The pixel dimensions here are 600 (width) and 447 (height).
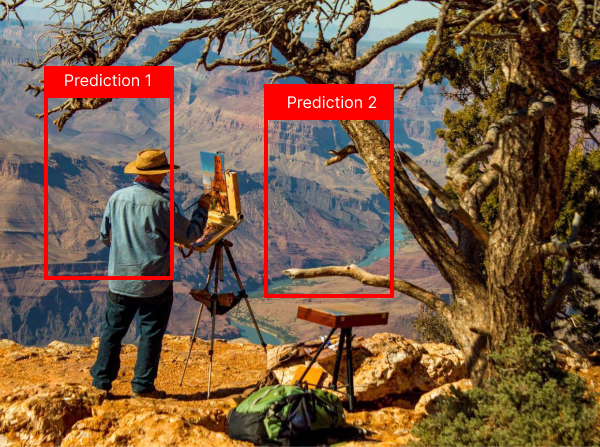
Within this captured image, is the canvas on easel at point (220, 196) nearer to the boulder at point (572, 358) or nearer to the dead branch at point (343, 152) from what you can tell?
the dead branch at point (343, 152)

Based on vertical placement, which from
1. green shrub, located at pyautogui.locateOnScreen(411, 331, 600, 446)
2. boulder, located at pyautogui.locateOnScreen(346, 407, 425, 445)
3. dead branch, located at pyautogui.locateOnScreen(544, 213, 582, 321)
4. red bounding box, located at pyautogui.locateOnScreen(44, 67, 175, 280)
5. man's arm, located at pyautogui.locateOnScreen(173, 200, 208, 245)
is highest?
red bounding box, located at pyautogui.locateOnScreen(44, 67, 175, 280)

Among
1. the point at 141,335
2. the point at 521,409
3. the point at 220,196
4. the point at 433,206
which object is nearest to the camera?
the point at 521,409

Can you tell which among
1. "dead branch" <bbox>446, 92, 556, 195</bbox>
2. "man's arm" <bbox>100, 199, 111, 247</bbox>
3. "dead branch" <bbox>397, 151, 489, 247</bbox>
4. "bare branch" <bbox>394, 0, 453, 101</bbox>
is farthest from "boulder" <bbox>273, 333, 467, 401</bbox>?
"bare branch" <bbox>394, 0, 453, 101</bbox>

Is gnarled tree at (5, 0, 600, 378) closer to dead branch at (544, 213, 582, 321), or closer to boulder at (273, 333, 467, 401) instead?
dead branch at (544, 213, 582, 321)

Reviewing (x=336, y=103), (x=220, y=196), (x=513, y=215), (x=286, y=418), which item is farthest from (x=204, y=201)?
(x=513, y=215)

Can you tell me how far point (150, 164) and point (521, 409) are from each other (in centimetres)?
388

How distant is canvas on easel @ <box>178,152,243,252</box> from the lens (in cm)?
757

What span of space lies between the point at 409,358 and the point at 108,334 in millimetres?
3275

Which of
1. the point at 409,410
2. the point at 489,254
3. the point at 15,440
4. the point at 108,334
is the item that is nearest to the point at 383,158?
the point at 489,254

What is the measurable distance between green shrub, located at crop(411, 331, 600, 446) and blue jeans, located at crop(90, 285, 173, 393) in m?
2.75

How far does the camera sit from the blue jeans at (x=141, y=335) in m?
6.22

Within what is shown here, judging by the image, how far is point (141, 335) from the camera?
6348mm

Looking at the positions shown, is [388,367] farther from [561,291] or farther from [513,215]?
[513,215]

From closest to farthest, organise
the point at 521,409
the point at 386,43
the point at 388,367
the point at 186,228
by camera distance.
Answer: the point at 521,409 → the point at 186,228 → the point at 386,43 → the point at 388,367
